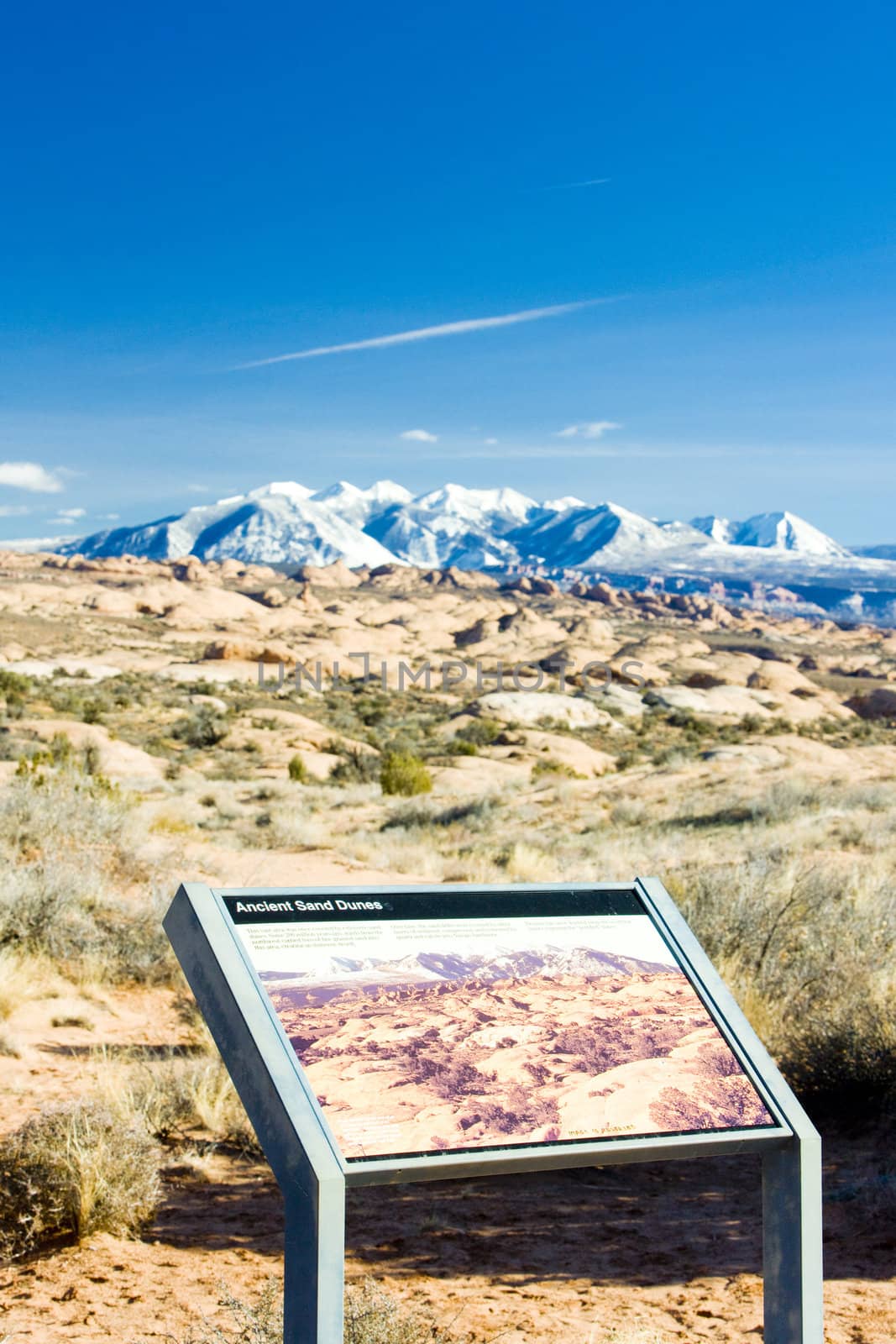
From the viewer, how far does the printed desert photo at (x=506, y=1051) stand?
254cm

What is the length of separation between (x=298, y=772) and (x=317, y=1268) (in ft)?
68.9

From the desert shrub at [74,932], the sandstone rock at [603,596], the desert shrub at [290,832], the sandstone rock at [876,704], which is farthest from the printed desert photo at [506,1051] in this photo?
the sandstone rock at [603,596]

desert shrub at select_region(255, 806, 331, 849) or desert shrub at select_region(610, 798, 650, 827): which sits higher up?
desert shrub at select_region(255, 806, 331, 849)

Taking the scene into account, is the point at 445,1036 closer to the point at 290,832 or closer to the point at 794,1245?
the point at 794,1245

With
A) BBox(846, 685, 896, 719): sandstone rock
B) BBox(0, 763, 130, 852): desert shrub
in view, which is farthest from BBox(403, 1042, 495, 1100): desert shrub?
BBox(846, 685, 896, 719): sandstone rock

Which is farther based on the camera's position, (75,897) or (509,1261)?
(75,897)

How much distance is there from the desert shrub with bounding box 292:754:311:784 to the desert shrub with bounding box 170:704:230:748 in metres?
5.13

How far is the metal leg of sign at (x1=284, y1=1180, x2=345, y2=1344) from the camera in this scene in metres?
2.25

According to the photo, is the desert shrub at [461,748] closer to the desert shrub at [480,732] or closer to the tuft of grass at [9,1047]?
the desert shrub at [480,732]

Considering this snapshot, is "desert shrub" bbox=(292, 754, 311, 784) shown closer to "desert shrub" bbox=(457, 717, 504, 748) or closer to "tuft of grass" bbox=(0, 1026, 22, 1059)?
"desert shrub" bbox=(457, 717, 504, 748)

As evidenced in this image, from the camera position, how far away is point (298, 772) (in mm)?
23016

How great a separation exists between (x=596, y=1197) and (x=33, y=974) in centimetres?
434

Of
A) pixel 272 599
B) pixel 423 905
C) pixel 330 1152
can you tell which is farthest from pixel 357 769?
pixel 272 599

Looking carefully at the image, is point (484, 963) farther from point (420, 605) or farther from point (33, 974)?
point (420, 605)
